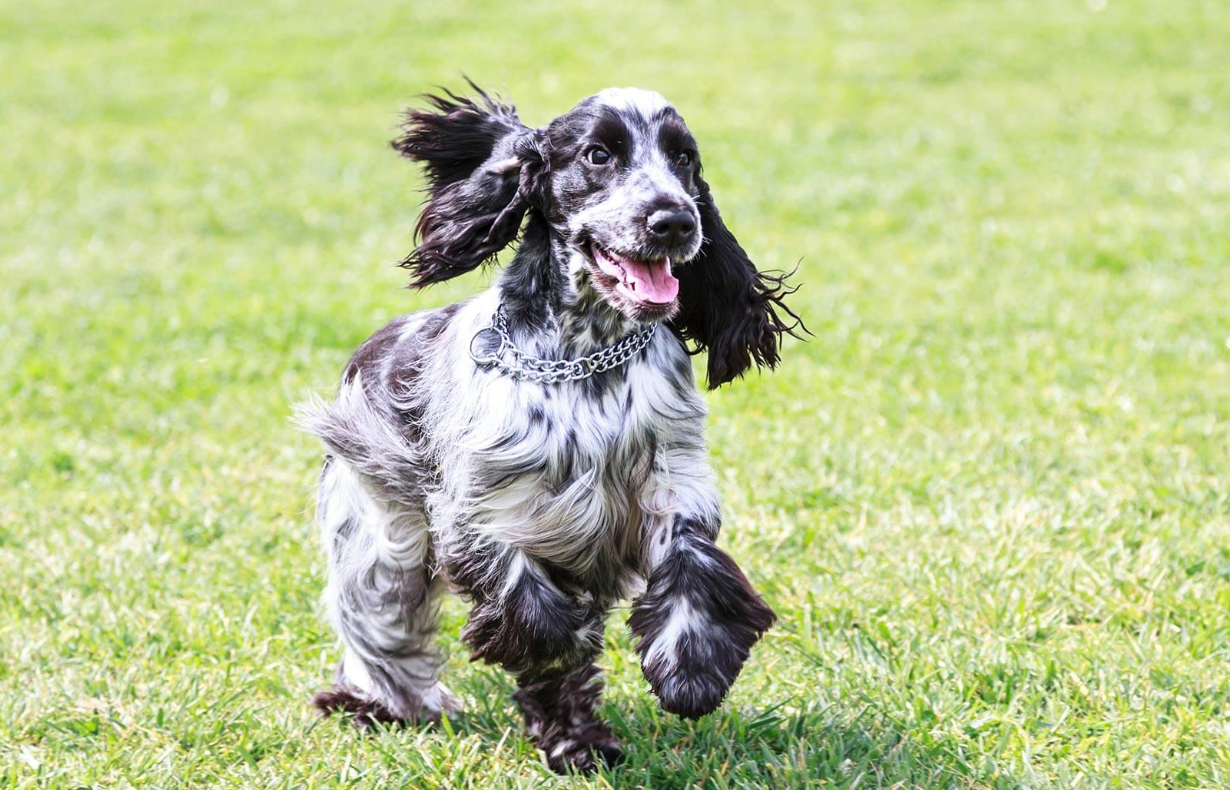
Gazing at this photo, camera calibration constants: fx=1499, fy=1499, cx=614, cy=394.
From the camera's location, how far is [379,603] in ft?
14.0

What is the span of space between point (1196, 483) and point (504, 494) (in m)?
3.20

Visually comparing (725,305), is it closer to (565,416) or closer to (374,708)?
(565,416)

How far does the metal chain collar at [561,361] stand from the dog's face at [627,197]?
0.14 metres

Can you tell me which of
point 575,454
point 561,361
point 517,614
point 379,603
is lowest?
point 379,603

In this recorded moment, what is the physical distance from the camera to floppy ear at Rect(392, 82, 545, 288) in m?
3.95

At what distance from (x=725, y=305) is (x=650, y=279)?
45 cm

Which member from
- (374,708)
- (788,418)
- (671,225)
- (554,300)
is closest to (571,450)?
(554,300)

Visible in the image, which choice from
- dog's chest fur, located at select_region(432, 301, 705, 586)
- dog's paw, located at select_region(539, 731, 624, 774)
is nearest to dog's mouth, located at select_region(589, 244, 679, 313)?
dog's chest fur, located at select_region(432, 301, 705, 586)

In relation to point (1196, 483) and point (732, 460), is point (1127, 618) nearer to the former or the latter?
point (1196, 483)

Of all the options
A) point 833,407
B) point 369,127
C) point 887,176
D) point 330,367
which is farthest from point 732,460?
point 369,127

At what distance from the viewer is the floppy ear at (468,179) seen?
3947 mm

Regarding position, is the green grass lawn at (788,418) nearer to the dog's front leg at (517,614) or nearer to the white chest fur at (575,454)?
the dog's front leg at (517,614)

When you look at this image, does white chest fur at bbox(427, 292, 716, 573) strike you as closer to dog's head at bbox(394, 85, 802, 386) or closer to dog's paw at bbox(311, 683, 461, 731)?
dog's head at bbox(394, 85, 802, 386)

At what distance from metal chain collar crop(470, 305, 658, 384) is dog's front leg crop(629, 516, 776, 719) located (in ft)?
1.40
